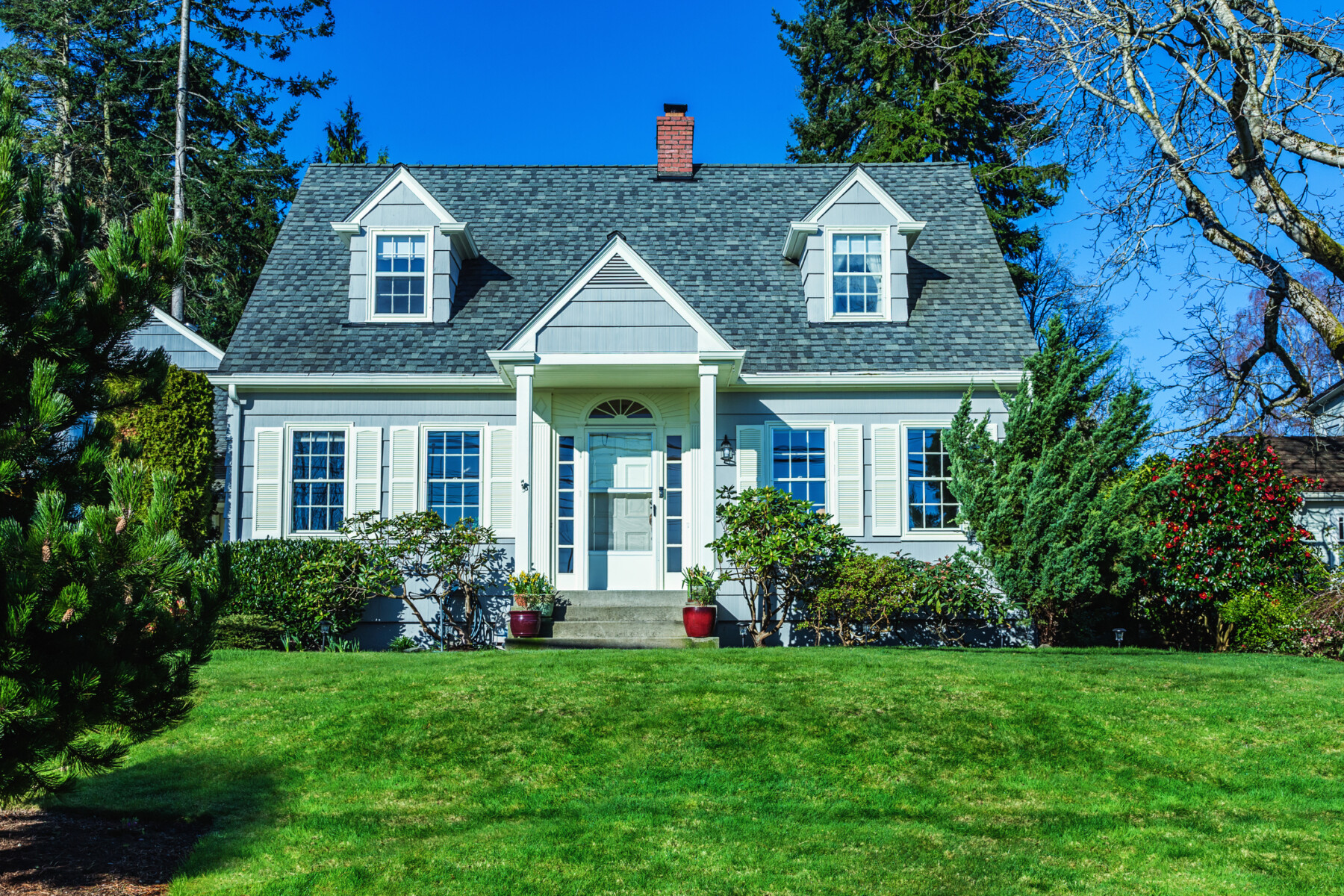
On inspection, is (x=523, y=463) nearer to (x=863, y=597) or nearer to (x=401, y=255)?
(x=401, y=255)

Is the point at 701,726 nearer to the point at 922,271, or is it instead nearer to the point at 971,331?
the point at 971,331

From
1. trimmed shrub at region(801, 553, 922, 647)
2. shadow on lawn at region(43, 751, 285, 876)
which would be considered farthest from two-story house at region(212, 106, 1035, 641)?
shadow on lawn at region(43, 751, 285, 876)

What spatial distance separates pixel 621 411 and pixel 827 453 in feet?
8.97

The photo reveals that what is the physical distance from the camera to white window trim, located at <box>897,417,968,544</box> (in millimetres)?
13523

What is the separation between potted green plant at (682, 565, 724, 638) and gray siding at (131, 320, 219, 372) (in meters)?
8.01

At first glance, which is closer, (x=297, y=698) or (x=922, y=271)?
(x=297, y=698)

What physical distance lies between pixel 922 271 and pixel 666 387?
434 centimetres

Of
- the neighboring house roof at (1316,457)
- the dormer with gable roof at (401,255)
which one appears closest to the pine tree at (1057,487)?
the dormer with gable roof at (401,255)

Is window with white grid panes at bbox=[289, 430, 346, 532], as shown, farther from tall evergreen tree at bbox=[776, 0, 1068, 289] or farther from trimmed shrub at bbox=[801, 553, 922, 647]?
tall evergreen tree at bbox=[776, 0, 1068, 289]

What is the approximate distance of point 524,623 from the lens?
478 inches

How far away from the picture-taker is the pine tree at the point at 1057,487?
11.6 meters

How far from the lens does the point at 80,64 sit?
82.2 feet

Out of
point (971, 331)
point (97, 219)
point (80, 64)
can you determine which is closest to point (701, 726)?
point (97, 219)

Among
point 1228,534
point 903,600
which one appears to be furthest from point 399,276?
point 1228,534
